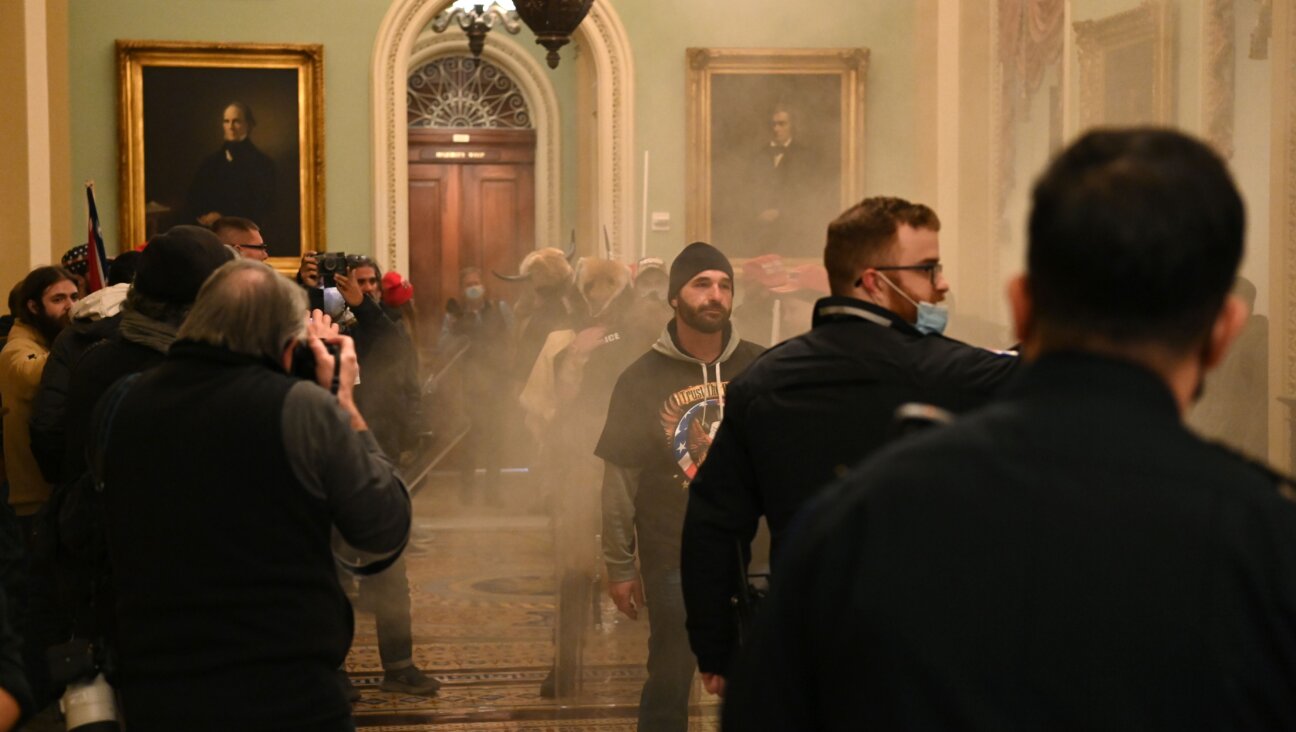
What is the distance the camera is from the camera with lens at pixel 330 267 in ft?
19.3

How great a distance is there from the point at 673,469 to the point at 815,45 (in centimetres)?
793

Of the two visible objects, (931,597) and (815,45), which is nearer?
(931,597)

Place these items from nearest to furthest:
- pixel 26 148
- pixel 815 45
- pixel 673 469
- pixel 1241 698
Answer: pixel 1241 698 → pixel 673 469 → pixel 26 148 → pixel 815 45

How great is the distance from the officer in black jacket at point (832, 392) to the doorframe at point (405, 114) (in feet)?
29.1

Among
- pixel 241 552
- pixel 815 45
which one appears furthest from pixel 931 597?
pixel 815 45

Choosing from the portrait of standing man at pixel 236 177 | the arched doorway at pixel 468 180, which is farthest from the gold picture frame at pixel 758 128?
the arched doorway at pixel 468 180

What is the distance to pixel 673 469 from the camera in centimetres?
422

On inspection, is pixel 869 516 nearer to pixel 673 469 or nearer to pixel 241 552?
pixel 241 552

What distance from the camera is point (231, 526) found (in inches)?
105

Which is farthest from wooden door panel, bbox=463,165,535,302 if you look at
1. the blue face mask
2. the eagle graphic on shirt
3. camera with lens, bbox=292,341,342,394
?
the blue face mask

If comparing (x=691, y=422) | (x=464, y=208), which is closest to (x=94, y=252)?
(x=691, y=422)

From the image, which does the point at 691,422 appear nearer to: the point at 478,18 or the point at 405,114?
the point at 478,18

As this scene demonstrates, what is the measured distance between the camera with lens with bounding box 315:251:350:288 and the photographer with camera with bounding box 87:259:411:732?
314 cm

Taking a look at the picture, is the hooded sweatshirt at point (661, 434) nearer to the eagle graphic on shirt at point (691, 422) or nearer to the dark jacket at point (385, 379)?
the eagle graphic on shirt at point (691, 422)
